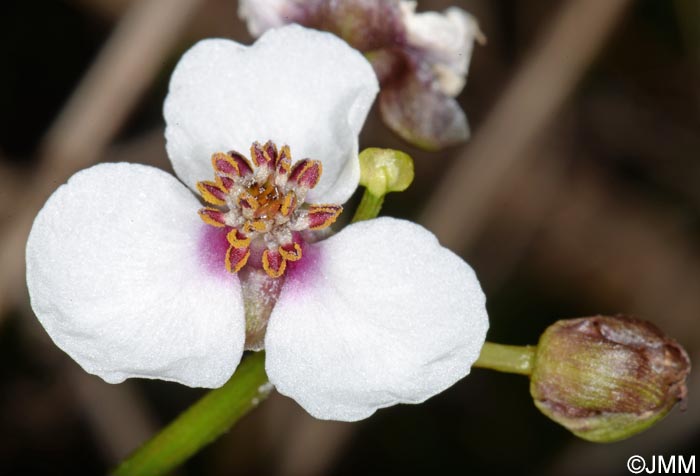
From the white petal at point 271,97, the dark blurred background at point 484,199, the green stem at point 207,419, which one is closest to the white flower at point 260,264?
the white petal at point 271,97

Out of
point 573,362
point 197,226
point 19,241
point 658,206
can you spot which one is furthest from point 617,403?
→ point 658,206

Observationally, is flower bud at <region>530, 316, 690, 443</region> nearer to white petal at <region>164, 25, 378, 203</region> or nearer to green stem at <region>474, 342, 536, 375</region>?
green stem at <region>474, 342, 536, 375</region>

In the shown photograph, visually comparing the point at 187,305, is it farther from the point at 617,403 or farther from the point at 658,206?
the point at 658,206

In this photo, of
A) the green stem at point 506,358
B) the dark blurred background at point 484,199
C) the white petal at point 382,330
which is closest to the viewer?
the white petal at point 382,330

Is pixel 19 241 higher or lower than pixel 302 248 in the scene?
lower

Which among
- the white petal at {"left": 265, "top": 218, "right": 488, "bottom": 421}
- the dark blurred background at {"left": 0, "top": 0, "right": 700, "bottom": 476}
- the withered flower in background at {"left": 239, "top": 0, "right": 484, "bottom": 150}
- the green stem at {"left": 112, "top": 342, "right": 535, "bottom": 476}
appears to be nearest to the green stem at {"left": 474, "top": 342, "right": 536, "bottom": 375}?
the green stem at {"left": 112, "top": 342, "right": 535, "bottom": 476}

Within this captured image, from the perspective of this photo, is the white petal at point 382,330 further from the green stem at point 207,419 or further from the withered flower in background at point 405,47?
the withered flower in background at point 405,47

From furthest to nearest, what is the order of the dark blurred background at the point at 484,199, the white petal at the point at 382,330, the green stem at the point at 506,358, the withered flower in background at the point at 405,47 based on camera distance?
the dark blurred background at the point at 484,199
the withered flower in background at the point at 405,47
the green stem at the point at 506,358
the white petal at the point at 382,330
